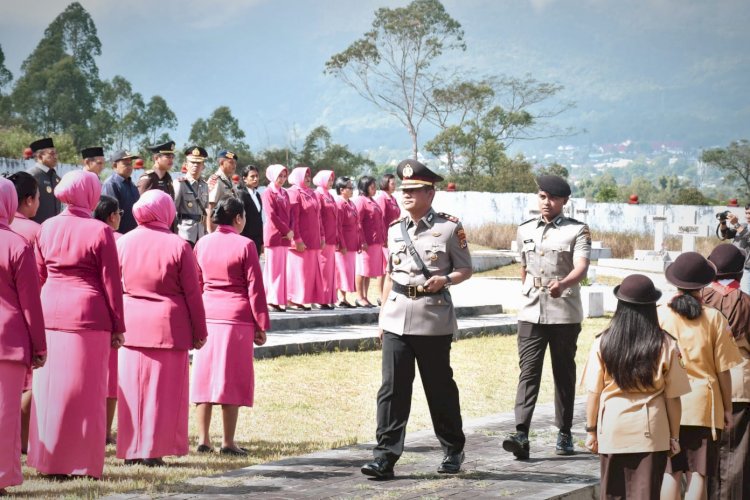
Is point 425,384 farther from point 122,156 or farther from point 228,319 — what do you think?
point 122,156

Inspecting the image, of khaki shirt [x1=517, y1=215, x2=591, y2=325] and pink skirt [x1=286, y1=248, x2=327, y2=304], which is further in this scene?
pink skirt [x1=286, y1=248, x2=327, y2=304]

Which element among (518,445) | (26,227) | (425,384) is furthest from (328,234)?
(425,384)

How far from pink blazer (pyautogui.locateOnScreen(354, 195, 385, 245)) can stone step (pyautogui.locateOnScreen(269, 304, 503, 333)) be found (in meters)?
1.24

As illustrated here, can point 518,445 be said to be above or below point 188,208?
below

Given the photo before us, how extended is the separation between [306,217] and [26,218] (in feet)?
25.3

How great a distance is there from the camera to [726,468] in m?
7.05

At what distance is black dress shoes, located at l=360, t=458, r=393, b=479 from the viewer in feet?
22.4

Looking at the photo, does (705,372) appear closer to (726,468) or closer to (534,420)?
(726,468)

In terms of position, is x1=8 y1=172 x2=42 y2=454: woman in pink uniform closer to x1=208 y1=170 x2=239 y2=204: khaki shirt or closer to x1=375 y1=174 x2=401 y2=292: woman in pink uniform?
x1=208 y1=170 x2=239 y2=204: khaki shirt

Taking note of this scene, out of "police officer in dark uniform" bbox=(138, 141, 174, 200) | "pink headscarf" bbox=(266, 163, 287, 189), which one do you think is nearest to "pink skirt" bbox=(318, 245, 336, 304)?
"pink headscarf" bbox=(266, 163, 287, 189)

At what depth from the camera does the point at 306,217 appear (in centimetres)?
1544

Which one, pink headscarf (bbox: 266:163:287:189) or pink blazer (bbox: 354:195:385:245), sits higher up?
pink headscarf (bbox: 266:163:287:189)

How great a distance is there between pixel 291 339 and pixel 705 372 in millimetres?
7308

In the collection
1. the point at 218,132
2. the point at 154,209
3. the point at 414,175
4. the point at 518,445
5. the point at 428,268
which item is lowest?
the point at 518,445
